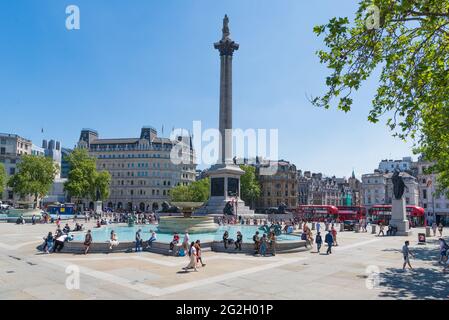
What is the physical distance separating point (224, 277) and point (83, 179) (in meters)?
66.1

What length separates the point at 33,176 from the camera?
7025 cm

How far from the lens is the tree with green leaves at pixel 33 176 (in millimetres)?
67875

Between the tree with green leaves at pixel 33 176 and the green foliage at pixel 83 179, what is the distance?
3930 millimetres

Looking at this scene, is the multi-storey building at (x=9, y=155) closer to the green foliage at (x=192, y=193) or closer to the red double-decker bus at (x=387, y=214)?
the green foliage at (x=192, y=193)

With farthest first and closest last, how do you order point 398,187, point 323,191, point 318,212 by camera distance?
point 323,191 → point 318,212 → point 398,187

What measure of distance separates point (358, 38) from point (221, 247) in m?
14.9

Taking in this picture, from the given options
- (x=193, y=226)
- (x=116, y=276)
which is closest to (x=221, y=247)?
(x=116, y=276)

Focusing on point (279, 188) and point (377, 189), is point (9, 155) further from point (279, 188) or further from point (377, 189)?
point (377, 189)

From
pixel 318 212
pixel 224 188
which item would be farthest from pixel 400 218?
pixel 224 188
